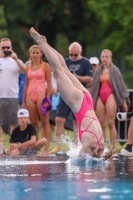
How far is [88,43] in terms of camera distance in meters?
42.9

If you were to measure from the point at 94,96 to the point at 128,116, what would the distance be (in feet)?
2.57

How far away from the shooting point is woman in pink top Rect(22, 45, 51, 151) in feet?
46.2

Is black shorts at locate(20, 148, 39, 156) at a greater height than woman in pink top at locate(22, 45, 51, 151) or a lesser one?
lesser

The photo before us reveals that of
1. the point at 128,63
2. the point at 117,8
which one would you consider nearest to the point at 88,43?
the point at 128,63

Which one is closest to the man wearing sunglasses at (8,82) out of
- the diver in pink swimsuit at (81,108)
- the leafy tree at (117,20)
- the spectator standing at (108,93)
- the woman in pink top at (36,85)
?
the woman in pink top at (36,85)

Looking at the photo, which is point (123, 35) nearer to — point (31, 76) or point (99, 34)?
point (99, 34)

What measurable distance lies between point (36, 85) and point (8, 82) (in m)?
0.55

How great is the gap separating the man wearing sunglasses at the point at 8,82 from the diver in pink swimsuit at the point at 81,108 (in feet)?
9.09

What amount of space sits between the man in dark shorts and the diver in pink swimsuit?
220cm

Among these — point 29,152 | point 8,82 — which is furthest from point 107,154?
point 8,82

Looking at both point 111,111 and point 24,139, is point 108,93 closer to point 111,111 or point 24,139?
point 111,111

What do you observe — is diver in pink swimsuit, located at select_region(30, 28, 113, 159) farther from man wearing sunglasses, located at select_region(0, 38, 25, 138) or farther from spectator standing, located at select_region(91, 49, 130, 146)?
spectator standing, located at select_region(91, 49, 130, 146)

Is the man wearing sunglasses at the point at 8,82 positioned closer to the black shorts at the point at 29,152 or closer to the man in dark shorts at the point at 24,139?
the man in dark shorts at the point at 24,139

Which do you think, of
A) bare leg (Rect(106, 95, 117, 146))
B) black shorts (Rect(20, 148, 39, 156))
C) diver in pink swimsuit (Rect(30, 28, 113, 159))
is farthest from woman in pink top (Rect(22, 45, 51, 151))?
diver in pink swimsuit (Rect(30, 28, 113, 159))
